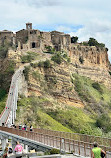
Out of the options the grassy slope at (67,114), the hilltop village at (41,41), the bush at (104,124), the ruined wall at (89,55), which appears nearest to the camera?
the grassy slope at (67,114)

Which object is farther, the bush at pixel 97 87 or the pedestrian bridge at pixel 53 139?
the bush at pixel 97 87

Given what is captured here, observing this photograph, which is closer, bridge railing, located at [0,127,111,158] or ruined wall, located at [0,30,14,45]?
bridge railing, located at [0,127,111,158]

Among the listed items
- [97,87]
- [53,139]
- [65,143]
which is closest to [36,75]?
[97,87]

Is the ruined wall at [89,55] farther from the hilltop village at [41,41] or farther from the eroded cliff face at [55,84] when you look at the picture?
the eroded cliff face at [55,84]

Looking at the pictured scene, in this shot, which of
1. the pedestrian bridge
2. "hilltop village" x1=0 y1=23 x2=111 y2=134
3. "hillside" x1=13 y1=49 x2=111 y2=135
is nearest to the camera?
the pedestrian bridge

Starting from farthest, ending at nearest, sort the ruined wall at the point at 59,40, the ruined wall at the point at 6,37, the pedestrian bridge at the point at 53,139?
1. the ruined wall at the point at 59,40
2. the ruined wall at the point at 6,37
3. the pedestrian bridge at the point at 53,139

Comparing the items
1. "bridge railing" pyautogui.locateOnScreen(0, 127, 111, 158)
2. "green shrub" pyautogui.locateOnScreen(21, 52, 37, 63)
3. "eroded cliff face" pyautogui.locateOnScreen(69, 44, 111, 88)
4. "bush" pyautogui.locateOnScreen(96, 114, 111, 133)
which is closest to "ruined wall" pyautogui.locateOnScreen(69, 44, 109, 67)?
"eroded cliff face" pyautogui.locateOnScreen(69, 44, 111, 88)

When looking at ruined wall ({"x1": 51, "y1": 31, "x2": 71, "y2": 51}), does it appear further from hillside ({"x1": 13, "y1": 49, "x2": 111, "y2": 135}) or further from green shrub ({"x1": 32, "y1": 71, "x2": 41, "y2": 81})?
green shrub ({"x1": 32, "y1": 71, "x2": 41, "y2": 81})

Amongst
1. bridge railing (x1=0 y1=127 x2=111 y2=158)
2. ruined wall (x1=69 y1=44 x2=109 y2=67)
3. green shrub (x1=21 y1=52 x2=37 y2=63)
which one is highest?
ruined wall (x1=69 y1=44 x2=109 y2=67)

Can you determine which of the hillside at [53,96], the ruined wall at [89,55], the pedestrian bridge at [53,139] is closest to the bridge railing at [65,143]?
the pedestrian bridge at [53,139]

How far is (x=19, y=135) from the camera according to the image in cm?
2659

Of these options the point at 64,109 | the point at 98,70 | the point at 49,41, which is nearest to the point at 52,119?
the point at 64,109

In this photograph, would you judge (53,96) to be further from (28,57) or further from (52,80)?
(28,57)

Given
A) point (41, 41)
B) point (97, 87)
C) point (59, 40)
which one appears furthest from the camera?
point (97, 87)
